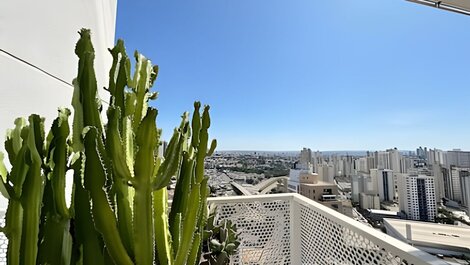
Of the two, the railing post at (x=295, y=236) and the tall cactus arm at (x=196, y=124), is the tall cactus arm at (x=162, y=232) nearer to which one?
the tall cactus arm at (x=196, y=124)

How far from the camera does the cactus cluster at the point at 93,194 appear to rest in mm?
469

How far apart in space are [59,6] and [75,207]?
1114 mm

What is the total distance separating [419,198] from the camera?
2.21 meters

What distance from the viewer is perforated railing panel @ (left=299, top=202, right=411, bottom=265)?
1367 mm

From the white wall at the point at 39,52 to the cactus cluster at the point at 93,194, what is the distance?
399 millimetres

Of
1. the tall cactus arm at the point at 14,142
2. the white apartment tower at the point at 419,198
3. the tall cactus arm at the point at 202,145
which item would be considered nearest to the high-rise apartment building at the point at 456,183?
the white apartment tower at the point at 419,198

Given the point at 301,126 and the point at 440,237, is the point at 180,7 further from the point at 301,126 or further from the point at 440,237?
the point at 301,126

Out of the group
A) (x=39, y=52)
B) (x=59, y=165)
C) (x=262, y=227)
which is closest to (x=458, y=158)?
(x=262, y=227)

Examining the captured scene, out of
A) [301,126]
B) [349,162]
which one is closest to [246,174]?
[349,162]

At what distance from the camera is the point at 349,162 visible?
2834mm

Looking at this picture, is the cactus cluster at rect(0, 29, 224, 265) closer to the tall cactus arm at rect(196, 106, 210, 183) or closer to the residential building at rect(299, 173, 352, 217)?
the tall cactus arm at rect(196, 106, 210, 183)

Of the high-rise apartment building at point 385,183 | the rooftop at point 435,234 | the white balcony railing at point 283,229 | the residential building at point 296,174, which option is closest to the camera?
the rooftop at point 435,234

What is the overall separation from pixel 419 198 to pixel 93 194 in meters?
2.70

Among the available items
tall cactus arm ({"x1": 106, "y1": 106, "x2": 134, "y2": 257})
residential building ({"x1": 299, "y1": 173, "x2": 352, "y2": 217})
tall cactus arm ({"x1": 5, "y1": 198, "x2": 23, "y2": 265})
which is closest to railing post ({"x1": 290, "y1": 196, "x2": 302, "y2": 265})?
residential building ({"x1": 299, "y1": 173, "x2": 352, "y2": 217})
